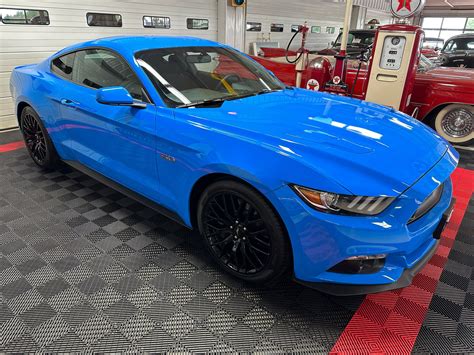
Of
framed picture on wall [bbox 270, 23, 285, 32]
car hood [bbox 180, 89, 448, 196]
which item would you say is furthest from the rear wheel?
framed picture on wall [bbox 270, 23, 285, 32]

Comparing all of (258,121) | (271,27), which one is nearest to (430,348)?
(258,121)

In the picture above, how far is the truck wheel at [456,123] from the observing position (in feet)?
14.8

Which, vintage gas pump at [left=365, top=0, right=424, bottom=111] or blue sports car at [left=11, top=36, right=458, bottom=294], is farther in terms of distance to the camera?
vintage gas pump at [left=365, top=0, right=424, bottom=111]

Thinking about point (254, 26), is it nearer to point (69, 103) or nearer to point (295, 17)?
point (295, 17)

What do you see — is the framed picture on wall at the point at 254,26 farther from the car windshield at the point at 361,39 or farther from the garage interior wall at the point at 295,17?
the car windshield at the point at 361,39

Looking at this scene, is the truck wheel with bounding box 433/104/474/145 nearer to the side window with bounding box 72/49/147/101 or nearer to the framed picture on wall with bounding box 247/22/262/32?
the side window with bounding box 72/49/147/101

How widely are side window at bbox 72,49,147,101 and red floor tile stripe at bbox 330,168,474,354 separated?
6.05ft

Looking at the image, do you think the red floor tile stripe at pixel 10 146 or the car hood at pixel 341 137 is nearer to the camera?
the car hood at pixel 341 137

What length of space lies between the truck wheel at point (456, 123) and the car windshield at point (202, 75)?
3.03 m

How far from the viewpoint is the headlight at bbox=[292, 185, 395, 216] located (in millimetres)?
1514

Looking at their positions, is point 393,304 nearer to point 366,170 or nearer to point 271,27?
point 366,170

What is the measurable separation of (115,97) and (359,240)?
1.64 metres

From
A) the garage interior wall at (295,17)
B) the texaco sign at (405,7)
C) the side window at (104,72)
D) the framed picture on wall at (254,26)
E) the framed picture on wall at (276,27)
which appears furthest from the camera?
the framed picture on wall at (276,27)

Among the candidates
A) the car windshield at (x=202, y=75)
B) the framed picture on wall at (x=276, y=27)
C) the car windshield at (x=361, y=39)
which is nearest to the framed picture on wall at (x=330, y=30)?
the framed picture on wall at (x=276, y=27)
